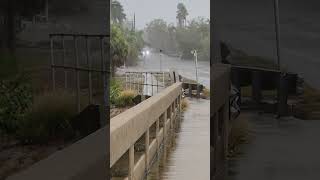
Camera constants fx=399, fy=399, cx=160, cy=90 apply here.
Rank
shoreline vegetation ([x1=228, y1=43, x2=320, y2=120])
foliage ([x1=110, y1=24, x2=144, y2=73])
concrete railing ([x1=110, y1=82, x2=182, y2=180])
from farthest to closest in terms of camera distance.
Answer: foliage ([x1=110, y1=24, x2=144, y2=73])
concrete railing ([x1=110, y1=82, x2=182, y2=180])
shoreline vegetation ([x1=228, y1=43, x2=320, y2=120])

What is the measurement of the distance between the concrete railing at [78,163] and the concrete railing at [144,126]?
0.18 ft

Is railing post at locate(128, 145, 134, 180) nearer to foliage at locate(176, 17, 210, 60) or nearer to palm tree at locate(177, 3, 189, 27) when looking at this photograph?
foliage at locate(176, 17, 210, 60)

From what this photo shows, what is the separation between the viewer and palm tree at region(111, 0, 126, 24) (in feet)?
6.01

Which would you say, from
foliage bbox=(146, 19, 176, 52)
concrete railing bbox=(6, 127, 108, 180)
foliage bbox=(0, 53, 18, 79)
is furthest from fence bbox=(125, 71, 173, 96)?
foliage bbox=(0, 53, 18, 79)

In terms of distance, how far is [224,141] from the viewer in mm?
1686

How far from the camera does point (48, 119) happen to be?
1633 millimetres

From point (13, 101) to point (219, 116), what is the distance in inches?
33.7

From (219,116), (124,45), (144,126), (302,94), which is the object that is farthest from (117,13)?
(302,94)

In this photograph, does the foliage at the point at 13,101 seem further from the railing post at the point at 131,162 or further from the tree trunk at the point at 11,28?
the railing post at the point at 131,162

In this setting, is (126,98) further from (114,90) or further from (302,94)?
(302,94)

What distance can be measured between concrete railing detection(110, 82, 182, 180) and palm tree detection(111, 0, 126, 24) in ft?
1.31

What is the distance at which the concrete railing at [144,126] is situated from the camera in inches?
69.6

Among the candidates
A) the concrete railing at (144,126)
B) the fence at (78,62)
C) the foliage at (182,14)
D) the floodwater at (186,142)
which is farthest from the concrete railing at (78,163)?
the foliage at (182,14)

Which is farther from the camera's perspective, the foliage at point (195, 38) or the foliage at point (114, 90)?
the foliage at point (114, 90)
